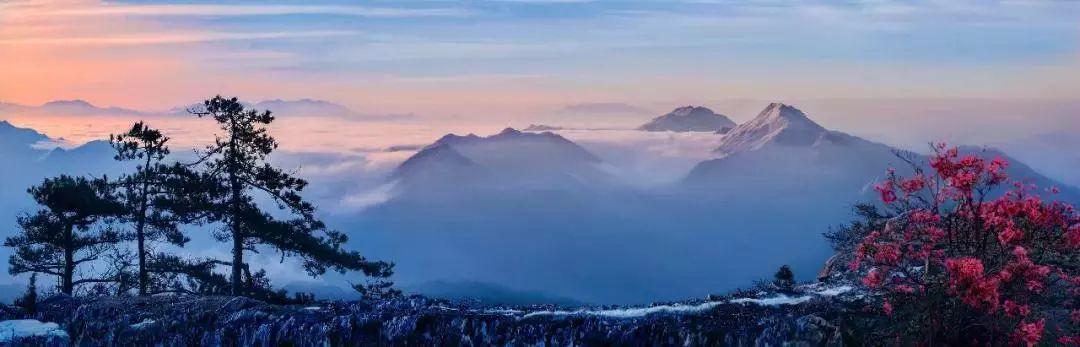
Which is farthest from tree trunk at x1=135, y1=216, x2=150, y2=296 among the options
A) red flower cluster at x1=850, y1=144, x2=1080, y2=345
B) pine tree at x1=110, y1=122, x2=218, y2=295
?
red flower cluster at x1=850, y1=144, x2=1080, y2=345

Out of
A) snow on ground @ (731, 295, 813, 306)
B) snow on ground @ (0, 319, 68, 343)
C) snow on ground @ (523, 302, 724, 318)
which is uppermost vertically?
snow on ground @ (731, 295, 813, 306)

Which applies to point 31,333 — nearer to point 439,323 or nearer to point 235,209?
point 439,323

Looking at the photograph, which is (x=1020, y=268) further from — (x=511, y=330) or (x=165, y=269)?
(x=165, y=269)

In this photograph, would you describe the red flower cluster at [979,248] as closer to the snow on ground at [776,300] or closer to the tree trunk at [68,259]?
the snow on ground at [776,300]

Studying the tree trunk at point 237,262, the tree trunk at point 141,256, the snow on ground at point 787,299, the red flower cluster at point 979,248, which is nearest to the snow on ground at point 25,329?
the snow on ground at point 787,299

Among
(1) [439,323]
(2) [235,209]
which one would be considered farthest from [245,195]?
(1) [439,323]

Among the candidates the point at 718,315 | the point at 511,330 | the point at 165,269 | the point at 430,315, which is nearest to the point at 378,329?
the point at 430,315

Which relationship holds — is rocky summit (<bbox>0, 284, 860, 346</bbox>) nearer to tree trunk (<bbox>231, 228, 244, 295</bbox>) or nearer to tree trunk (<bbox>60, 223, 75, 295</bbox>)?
tree trunk (<bbox>231, 228, 244, 295</bbox>)
